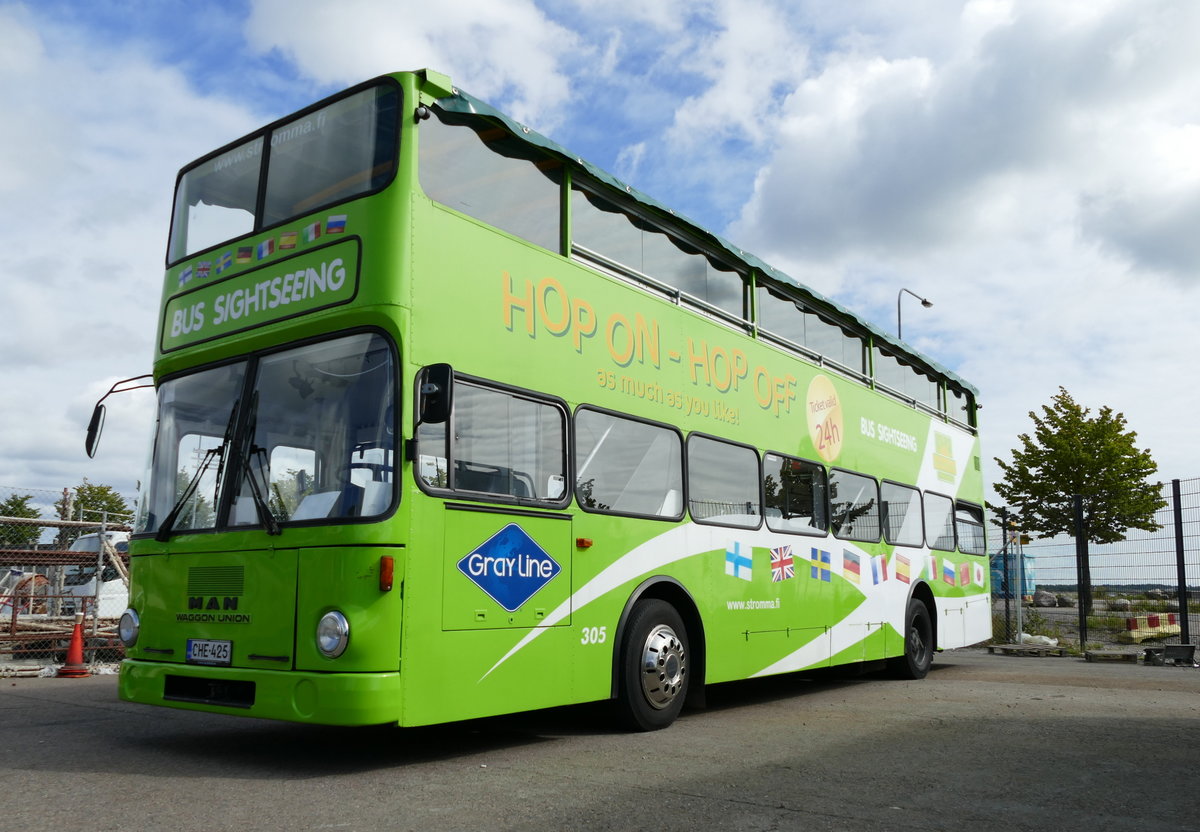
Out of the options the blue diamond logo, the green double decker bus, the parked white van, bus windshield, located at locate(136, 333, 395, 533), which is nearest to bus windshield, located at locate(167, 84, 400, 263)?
the green double decker bus

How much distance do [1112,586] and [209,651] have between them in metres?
14.7

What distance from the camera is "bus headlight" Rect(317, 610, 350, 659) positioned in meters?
5.70

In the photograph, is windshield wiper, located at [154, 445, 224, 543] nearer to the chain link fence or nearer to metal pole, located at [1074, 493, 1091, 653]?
the chain link fence

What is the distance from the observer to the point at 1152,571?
15.7 metres

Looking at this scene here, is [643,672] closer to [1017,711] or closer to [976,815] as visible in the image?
[976,815]

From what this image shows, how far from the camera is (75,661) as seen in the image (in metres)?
12.1

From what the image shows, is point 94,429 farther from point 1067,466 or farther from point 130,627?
point 1067,466

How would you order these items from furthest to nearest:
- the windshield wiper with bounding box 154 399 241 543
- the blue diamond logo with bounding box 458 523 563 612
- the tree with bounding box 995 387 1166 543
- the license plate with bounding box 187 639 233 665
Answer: the tree with bounding box 995 387 1166 543 → the windshield wiper with bounding box 154 399 241 543 → the blue diamond logo with bounding box 458 523 563 612 → the license plate with bounding box 187 639 233 665

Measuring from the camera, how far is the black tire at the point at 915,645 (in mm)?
12586

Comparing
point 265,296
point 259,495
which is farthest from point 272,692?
point 265,296

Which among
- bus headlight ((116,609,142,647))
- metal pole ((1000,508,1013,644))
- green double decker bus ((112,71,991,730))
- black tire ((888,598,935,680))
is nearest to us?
green double decker bus ((112,71,991,730))

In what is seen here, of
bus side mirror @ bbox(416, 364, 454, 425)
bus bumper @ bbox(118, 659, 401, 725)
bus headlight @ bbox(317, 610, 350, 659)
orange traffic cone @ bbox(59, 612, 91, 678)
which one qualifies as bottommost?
orange traffic cone @ bbox(59, 612, 91, 678)

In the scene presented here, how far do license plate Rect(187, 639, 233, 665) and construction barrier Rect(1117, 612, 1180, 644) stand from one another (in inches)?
664

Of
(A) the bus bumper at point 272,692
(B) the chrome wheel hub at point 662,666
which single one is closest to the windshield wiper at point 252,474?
(A) the bus bumper at point 272,692
